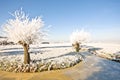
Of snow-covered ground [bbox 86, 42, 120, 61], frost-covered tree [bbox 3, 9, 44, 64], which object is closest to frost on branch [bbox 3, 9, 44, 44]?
frost-covered tree [bbox 3, 9, 44, 64]

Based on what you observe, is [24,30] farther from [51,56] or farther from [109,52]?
[109,52]

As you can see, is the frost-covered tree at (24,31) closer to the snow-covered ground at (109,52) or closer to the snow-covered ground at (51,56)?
the snow-covered ground at (51,56)

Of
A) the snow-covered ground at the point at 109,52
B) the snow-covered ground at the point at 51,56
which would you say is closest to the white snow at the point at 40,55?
the snow-covered ground at the point at 51,56

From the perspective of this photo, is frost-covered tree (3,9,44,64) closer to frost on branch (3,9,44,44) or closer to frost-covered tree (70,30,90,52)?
frost on branch (3,9,44,44)

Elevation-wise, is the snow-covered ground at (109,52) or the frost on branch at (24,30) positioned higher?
the frost on branch at (24,30)

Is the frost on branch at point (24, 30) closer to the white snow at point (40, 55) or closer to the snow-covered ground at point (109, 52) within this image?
the white snow at point (40, 55)

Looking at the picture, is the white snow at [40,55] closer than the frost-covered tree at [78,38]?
Yes

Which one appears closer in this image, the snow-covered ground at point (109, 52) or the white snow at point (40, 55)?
the white snow at point (40, 55)

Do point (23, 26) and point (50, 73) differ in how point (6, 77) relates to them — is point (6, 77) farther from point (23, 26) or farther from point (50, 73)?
point (23, 26)

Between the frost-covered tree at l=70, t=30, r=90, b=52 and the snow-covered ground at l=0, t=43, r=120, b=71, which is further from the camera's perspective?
the frost-covered tree at l=70, t=30, r=90, b=52

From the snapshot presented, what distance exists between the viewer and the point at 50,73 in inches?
677

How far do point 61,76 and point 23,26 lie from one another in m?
7.63

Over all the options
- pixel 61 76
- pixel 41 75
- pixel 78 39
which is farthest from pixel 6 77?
pixel 78 39

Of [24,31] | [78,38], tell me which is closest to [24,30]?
[24,31]
